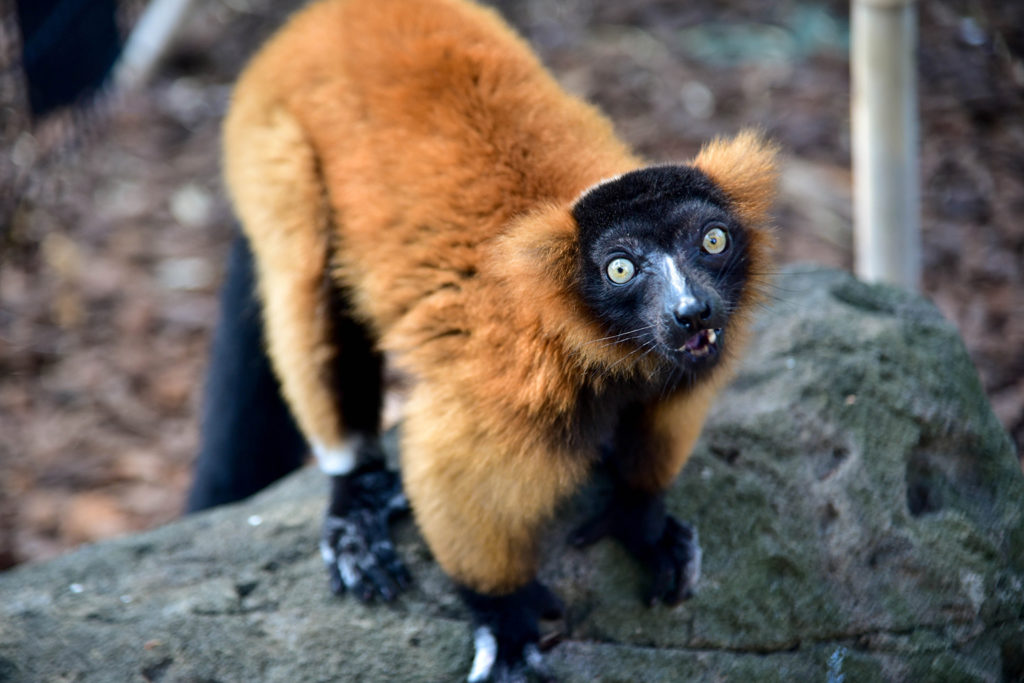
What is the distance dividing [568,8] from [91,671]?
7.95 metres

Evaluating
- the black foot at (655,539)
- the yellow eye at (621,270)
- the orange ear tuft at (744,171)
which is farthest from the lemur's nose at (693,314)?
the black foot at (655,539)

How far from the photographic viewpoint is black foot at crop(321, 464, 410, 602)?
3840mm

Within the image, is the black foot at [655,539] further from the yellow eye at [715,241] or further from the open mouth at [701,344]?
the yellow eye at [715,241]

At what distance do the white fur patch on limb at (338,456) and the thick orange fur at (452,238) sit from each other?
74mm

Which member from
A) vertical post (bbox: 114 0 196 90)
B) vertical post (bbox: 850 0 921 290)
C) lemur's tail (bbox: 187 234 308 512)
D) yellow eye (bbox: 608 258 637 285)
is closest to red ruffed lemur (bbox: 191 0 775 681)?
yellow eye (bbox: 608 258 637 285)

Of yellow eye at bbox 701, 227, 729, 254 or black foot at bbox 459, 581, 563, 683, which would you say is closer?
yellow eye at bbox 701, 227, 729, 254

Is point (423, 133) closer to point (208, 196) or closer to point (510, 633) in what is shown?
point (510, 633)

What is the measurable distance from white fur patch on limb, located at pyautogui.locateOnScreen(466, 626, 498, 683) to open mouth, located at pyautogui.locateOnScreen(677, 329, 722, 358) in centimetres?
132

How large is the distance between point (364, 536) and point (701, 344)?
1.64 m

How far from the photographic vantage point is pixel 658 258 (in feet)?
10.5

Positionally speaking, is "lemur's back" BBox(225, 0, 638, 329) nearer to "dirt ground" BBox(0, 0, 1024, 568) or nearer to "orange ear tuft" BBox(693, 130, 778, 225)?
"orange ear tuft" BBox(693, 130, 778, 225)

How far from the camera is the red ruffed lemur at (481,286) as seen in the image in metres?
3.32

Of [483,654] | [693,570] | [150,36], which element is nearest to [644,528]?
[693,570]

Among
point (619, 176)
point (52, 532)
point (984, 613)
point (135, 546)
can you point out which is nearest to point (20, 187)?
point (52, 532)
